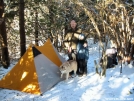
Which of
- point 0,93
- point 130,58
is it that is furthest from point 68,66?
point 130,58

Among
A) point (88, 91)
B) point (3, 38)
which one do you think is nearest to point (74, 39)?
point (88, 91)

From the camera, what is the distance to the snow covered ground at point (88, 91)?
5.23 meters

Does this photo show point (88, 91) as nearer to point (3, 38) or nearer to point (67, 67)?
point (67, 67)

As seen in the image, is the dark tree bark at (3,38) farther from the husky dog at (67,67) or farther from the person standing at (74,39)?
the husky dog at (67,67)

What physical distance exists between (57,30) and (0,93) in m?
10.3

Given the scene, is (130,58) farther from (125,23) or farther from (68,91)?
(68,91)

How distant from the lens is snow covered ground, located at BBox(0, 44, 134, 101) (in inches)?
206

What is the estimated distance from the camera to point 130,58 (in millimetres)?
8594

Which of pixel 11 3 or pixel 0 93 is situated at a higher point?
pixel 11 3

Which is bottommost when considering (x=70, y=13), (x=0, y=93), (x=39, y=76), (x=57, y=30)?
(x=0, y=93)

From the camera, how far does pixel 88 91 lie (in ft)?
18.4

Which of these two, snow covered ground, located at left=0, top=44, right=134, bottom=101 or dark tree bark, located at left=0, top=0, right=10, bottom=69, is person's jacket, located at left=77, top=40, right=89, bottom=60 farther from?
dark tree bark, located at left=0, top=0, right=10, bottom=69

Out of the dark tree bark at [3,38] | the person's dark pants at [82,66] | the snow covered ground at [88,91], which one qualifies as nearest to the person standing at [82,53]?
the person's dark pants at [82,66]

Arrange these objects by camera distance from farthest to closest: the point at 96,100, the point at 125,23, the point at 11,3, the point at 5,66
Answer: the point at 11,3 → the point at 5,66 → the point at 125,23 → the point at 96,100
